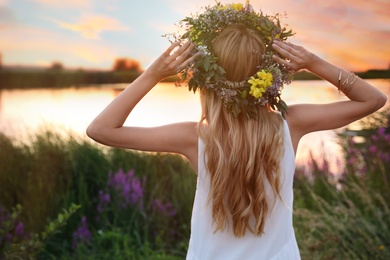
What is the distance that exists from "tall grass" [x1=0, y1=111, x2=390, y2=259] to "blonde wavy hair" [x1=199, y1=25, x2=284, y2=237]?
2339 millimetres

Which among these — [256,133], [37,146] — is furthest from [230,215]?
[37,146]

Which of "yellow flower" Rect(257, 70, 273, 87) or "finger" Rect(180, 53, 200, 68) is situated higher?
"finger" Rect(180, 53, 200, 68)

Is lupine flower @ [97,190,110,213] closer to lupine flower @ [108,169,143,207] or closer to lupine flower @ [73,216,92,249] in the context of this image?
lupine flower @ [108,169,143,207]

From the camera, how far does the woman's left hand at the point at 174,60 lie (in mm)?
2486

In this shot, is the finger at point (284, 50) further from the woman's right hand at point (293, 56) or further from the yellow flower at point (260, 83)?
the yellow flower at point (260, 83)

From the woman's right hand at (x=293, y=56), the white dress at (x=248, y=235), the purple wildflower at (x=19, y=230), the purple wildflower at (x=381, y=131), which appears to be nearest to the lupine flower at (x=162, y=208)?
the purple wildflower at (x=19, y=230)

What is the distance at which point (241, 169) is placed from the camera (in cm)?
249

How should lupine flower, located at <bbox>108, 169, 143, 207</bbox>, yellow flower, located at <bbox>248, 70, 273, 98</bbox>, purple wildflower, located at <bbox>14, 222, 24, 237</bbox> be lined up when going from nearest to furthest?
yellow flower, located at <bbox>248, 70, 273, 98</bbox> < purple wildflower, located at <bbox>14, 222, 24, 237</bbox> < lupine flower, located at <bbox>108, 169, 143, 207</bbox>

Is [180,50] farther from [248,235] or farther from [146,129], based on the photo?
[248,235]

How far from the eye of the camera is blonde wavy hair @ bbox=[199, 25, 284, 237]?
2.48 m

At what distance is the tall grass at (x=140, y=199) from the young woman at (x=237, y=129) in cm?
224

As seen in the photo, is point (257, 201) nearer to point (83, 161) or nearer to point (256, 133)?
point (256, 133)

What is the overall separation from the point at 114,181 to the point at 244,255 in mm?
3499

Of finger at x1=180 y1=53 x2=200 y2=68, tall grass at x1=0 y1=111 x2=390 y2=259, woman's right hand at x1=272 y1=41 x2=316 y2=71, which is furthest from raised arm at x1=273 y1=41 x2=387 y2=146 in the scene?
tall grass at x1=0 y1=111 x2=390 y2=259
